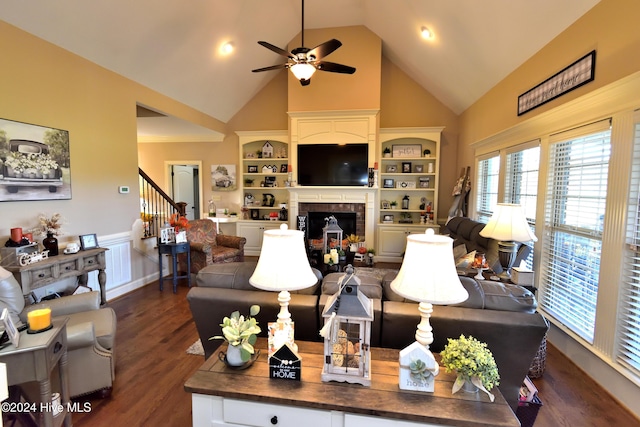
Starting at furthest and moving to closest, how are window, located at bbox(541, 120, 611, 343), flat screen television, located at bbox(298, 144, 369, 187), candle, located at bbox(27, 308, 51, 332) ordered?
flat screen television, located at bbox(298, 144, 369, 187)
window, located at bbox(541, 120, 611, 343)
candle, located at bbox(27, 308, 51, 332)

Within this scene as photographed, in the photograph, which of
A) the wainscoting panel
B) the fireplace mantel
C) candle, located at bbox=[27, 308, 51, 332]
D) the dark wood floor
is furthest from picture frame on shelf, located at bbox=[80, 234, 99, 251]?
the fireplace mantel

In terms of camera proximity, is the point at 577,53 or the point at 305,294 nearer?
the point at 305,294

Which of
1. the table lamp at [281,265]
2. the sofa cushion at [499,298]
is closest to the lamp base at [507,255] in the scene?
the sofa cushion at [499,298]

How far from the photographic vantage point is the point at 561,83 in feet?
9.32

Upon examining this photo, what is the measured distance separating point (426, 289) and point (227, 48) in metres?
5.10

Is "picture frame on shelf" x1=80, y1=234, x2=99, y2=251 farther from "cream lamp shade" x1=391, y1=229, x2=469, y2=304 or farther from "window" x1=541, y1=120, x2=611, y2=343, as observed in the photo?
"window" x1=541, y1=120, x2=611, y2=343

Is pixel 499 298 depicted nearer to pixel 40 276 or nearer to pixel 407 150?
pixel 40 276

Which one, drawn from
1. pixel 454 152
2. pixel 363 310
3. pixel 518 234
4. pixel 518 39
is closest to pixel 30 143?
pixel 363 310

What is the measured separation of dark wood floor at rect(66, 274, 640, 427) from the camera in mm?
2000

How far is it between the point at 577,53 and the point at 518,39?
0.75 m

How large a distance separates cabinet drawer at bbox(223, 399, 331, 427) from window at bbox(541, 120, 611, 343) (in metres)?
2.50

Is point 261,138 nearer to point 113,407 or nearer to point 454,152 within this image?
point 454,152

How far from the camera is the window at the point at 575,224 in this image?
244 centimetres

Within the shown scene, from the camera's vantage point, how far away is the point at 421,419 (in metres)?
1.15
